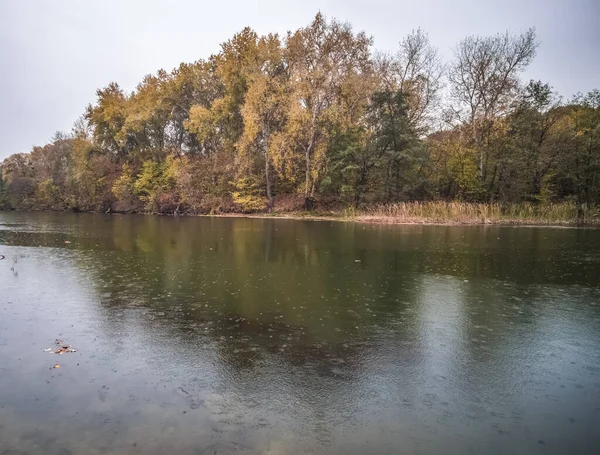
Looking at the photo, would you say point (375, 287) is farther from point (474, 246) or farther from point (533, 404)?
point (474, 246)

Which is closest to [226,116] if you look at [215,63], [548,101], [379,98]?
[215,63]

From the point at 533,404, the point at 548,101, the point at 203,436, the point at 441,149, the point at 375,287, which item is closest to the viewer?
the point at 203,436

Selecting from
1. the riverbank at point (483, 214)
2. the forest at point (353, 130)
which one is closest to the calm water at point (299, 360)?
the riverbank at point (483, 214)

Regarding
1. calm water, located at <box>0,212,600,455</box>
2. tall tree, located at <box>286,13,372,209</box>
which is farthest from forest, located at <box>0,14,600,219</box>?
calm water, located at <box>0,212,600,455</box>

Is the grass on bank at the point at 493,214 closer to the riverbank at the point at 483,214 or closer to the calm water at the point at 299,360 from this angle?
the riverbank at the point at 483,214

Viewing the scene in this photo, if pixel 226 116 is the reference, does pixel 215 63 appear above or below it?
above

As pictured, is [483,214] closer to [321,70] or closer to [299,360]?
[321,70]

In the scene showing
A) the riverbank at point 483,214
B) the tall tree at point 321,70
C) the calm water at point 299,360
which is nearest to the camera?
the calm water at point 299,360

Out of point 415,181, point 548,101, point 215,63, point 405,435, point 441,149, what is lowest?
point 405,435

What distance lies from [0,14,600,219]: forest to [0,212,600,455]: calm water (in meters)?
22.8

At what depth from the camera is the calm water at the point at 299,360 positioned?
370cm

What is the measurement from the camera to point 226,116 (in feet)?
131

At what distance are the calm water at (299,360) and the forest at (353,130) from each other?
75.0ft

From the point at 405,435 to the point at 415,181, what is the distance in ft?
100
